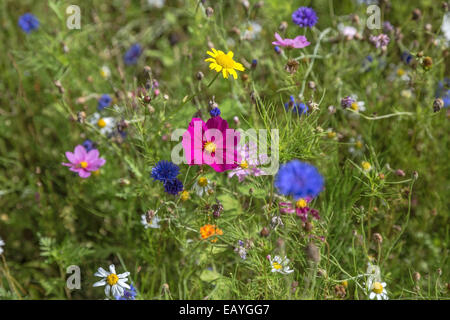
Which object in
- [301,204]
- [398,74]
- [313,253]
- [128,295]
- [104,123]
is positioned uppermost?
[398,74]

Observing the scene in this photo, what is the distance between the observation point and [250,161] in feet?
3.41

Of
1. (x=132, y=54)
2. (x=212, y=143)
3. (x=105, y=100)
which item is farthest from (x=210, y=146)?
(x=132, y=54)

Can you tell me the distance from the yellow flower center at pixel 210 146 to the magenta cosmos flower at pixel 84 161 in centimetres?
41

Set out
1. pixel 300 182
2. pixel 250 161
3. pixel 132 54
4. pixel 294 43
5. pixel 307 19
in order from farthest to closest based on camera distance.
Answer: pixel 132 54
pixel 307 19
pixel 294 43
pixel 250 161
pixel 300 182

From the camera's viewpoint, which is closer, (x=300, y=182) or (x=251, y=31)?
(x=300, y=182)

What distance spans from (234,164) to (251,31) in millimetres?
764

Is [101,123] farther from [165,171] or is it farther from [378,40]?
[378,40]

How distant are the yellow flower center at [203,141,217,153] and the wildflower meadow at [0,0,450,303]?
0.03ft

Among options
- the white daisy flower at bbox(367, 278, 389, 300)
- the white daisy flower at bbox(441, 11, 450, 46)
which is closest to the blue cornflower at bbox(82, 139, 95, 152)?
the white daisy flower at bbox(367, 278, 389, 300)

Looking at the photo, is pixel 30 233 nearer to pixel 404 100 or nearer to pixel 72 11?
pixel 72 11

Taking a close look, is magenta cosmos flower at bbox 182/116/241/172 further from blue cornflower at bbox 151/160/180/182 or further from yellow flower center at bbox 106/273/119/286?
yellow flower center at bbox 106/273/119/286

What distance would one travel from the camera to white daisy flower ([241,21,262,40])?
1439 millimetres

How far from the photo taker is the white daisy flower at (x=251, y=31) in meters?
1.44

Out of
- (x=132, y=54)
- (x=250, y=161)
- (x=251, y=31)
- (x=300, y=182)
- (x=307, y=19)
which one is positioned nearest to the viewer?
(x=300, y=182)
